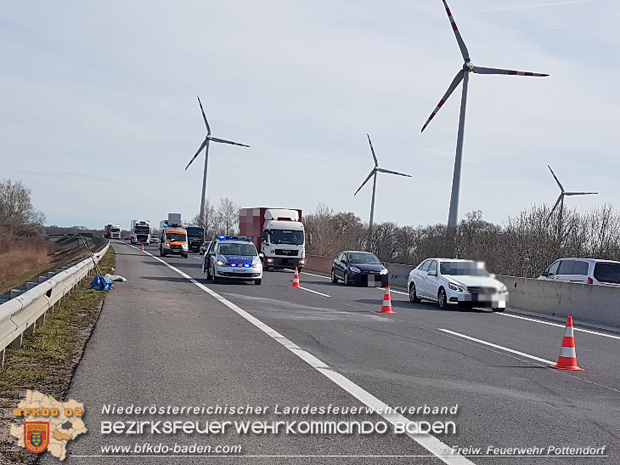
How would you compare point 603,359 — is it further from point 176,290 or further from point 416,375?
point 176,290

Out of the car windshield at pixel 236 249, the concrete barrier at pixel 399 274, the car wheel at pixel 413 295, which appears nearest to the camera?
the car wheel at pixel 413 295

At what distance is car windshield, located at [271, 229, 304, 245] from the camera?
128 ft

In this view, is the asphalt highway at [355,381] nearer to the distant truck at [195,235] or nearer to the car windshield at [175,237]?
the car windshield at [175,237]

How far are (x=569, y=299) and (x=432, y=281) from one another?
3505mm

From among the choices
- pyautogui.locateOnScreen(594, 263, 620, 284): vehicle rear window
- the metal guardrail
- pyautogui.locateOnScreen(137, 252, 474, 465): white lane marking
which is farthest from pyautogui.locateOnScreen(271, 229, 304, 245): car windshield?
the metal guardrail

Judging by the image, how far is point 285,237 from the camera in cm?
3925

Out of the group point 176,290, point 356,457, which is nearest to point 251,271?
point 176,290

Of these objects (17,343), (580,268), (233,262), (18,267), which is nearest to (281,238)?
(233,262)

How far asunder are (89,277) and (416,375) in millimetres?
17975

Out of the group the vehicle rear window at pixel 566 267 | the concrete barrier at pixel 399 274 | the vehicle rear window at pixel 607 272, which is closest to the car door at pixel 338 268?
the concrete barrier at pixel 399 274

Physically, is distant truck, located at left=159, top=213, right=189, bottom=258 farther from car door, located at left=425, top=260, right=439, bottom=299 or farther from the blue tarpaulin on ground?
car door, located at left=425, top=260, right=439, bottom=299

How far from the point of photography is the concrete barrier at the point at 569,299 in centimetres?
1689

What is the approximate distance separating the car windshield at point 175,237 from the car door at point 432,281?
38766mm

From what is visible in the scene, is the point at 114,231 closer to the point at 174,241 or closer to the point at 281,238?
the point at 174,241
